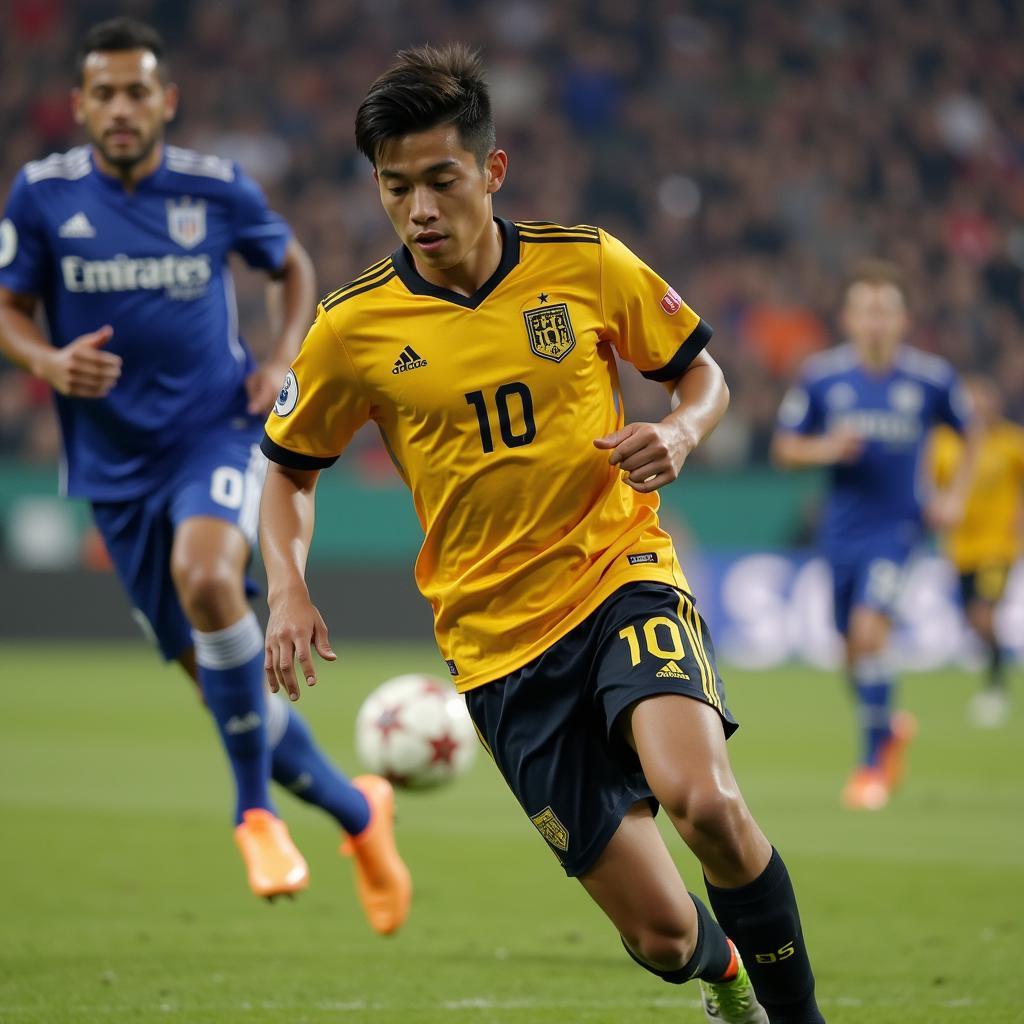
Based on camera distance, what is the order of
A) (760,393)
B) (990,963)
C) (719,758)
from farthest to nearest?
(760,393) → (990,963) → (719,758)

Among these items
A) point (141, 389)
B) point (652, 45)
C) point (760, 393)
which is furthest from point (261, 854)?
point (652, 45)

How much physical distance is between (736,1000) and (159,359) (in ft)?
9.25

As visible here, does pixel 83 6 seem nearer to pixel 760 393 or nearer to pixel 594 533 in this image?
pixel 760 393

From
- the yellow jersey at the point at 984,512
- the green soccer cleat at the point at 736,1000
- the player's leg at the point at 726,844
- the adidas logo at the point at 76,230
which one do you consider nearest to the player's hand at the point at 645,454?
the player's leg at the point at 726,844

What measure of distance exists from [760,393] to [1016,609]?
12.4 feet

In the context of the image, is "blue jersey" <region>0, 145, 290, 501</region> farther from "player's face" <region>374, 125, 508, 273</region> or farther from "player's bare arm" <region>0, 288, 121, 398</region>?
"player's face" <region>374, 125, 508, 273</region>

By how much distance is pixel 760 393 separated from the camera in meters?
18.8

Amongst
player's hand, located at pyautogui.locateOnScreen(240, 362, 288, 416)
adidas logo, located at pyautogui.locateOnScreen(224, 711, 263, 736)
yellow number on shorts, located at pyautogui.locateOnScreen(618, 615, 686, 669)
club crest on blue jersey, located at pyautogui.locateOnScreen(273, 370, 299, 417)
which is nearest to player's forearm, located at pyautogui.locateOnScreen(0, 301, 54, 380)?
player's hand, located at pyautogui.locateOnScreen(240, 362, 288, 416)

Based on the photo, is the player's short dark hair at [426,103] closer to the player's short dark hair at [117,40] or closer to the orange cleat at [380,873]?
the player's short dark hair at [117,40]

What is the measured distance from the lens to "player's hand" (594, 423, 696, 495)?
3516mm

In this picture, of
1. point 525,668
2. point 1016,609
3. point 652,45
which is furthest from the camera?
point 652,45

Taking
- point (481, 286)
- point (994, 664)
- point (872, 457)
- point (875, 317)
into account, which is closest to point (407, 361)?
point (481, 286)

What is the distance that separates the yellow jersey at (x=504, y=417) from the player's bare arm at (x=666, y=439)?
15 cm

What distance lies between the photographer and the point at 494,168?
13.1 feet
